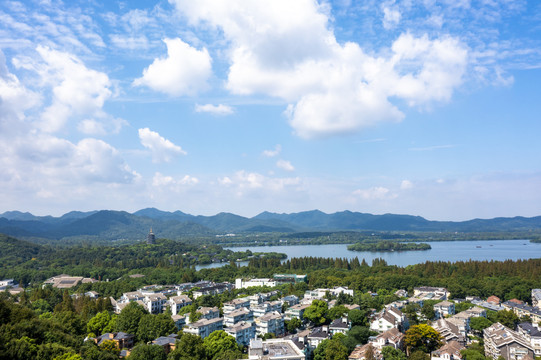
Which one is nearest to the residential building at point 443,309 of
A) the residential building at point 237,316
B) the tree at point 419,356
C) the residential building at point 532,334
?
the residential building at point 532,334

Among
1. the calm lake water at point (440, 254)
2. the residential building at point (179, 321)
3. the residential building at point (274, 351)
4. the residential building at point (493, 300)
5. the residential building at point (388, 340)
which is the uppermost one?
the residential building at point (274, 351)

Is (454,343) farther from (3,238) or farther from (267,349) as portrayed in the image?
(3,238)

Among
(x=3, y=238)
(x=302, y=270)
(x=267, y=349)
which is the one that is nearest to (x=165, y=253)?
(x=3, y=238)

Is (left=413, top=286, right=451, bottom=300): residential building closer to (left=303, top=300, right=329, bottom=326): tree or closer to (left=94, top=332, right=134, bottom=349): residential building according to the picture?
(left=303, top=300, right=329, bottom=326): tree

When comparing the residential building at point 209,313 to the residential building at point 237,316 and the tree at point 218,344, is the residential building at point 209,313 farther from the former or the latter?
the tree at point 218,344

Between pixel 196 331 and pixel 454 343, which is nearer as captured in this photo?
pixel 454 343

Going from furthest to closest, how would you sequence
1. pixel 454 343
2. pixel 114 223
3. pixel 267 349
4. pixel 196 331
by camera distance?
pixel 114 223 → pixel 196 331 → pixel 454 343 → pixel 267 349
